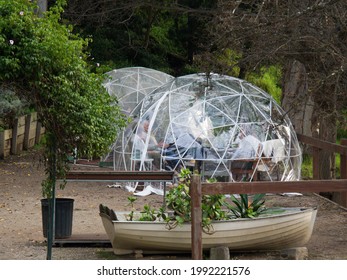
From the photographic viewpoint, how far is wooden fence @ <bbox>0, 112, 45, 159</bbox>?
2136cm

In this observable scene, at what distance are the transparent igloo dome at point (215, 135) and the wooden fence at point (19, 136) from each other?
4.80 meters

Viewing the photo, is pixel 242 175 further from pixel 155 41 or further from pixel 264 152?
pixel 155 41

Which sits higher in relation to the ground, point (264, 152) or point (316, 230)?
point (264, 152)

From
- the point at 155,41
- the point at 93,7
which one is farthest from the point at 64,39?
the point at 155,41

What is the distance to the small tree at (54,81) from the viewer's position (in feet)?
27.1

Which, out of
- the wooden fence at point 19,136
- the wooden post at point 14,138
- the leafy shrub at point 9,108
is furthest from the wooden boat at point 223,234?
the wooden post at point 14,138

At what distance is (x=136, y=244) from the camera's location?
937 cm

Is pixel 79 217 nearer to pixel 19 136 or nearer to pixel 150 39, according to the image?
pixel 19 136

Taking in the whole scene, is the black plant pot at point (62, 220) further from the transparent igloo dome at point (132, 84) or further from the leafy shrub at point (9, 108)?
the transparent igloo dome at point (132, 84)

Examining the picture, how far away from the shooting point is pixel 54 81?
8.52m

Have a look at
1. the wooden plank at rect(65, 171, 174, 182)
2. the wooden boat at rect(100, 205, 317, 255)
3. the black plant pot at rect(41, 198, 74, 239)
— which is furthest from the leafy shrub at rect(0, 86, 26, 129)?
the wooden boat at rect(100, 205, 317, 255)

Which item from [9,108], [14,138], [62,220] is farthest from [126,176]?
[14,138]

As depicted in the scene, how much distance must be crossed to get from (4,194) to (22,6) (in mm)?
8601

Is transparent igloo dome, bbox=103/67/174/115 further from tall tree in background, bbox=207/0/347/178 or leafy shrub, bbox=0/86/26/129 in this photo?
tall tree in background, bbox=207/0/347/178
